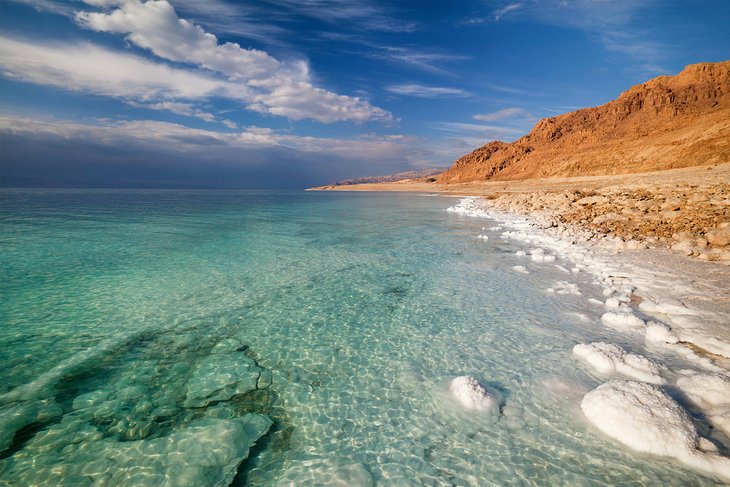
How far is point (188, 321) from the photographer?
834cm

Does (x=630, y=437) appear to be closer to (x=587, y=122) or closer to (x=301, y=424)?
(x=301, y=424)

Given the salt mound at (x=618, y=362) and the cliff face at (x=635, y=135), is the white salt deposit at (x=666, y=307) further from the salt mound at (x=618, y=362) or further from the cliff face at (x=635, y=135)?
the cliff face at (x=635, y=135)

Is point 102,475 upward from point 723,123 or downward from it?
downward

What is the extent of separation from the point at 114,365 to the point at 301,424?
4.24 meters

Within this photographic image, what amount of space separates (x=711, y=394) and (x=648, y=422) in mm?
1555

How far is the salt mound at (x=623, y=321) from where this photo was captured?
739 centimetres

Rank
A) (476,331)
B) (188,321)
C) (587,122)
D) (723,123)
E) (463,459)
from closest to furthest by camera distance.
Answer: (463,459) → (476,331) → (188,321) → (723,123) → (587,122)

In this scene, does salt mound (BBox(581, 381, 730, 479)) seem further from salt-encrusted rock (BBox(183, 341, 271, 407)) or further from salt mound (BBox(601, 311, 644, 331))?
salt-encrusted rock (BBox(183, 341, 271, 407))

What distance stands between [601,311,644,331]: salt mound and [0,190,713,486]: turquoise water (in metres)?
0.33

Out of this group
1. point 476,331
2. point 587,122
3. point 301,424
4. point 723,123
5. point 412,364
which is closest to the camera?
point 301,424

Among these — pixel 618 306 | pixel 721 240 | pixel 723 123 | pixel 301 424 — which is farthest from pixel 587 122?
pixel 301 424

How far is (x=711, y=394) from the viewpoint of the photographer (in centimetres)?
491

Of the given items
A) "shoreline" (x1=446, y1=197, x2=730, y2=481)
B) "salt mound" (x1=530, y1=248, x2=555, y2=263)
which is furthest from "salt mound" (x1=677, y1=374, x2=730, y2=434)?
"salt mound" (x1=530, y1=248, x2=555, y2=263)

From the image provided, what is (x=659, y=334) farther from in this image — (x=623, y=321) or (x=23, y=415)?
(x=23, y=415)
